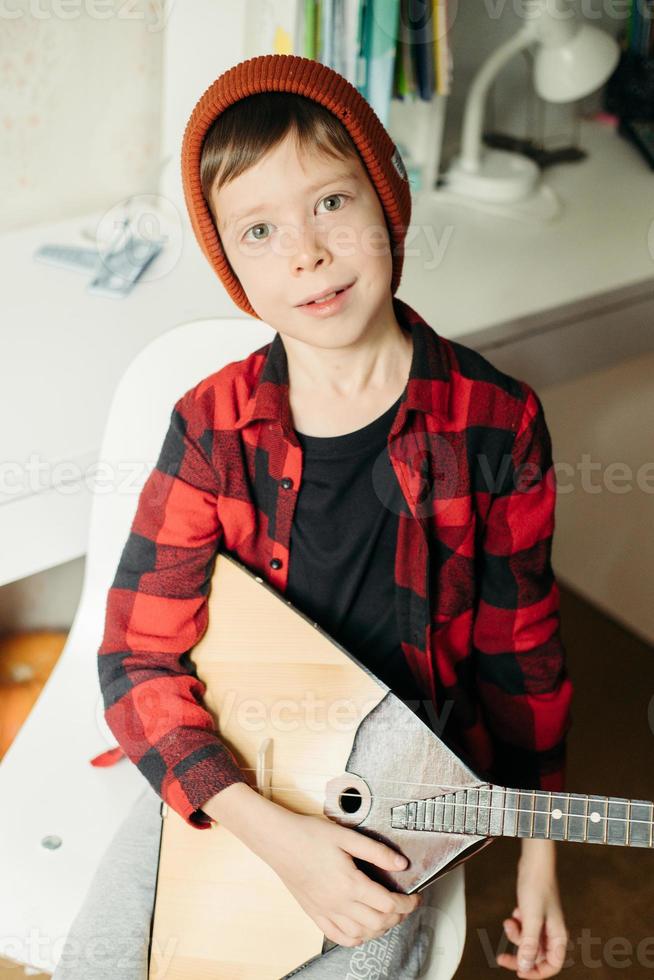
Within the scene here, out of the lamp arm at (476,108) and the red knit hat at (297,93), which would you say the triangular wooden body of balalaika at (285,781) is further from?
the lamp arm at (476,108)

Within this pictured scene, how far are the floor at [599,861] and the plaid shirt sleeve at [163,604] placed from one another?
58cm

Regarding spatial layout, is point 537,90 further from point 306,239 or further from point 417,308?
point 306,239

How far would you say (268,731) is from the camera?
99 cm

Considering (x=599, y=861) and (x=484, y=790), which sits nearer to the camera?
(x=484, y=790)

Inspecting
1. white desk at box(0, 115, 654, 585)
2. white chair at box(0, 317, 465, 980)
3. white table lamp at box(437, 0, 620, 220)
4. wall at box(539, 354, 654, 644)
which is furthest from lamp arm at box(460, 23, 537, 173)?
white chair at box(0, 317, 465, 980)

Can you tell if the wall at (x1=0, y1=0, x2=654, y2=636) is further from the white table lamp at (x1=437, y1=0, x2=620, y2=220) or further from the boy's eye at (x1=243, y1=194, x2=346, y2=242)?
the boy's eye at (x1=243, y1=194, x2=346, y2=242)

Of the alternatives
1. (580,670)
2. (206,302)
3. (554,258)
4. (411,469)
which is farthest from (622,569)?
(411,469)

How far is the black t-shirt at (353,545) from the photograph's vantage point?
1.02m

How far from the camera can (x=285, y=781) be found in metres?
0.98

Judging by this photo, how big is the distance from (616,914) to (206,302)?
3.49 feet

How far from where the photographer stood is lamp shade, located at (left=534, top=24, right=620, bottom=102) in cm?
175

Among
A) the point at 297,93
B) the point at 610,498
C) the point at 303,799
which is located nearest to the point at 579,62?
the point at 610,498

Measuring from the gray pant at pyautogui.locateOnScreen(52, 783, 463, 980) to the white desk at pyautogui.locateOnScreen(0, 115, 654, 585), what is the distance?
40cm

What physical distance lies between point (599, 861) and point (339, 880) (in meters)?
0.78
